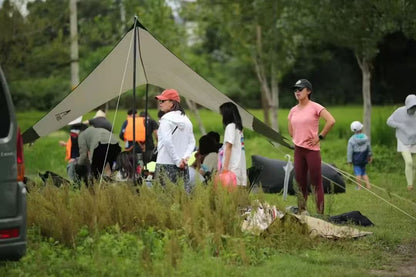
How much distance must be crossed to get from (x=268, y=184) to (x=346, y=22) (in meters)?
7.21

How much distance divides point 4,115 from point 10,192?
619 millimetres

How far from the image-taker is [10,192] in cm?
675

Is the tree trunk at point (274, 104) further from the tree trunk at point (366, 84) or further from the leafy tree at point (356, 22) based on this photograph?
the leafy tree at point (356, 22)

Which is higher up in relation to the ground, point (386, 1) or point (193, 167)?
point (386, 1)

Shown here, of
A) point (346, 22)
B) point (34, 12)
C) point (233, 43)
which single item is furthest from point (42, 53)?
point (346, 22)

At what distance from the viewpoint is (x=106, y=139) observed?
13.1m

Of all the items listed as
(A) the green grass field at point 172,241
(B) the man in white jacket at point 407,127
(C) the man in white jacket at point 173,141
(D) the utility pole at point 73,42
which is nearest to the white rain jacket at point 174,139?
(C) the man in white jacket at point 173,141

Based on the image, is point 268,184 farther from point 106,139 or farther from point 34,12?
point 34,12

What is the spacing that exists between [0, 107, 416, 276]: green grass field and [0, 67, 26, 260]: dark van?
2.47ft

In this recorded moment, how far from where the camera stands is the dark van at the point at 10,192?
22.0 ft

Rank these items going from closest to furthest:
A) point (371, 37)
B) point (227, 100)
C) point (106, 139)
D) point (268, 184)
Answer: point (227, 100)
point (106, 139)
point (268, 184)
point (371, 37)

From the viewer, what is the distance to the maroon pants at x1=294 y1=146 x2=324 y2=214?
1073 centimetres

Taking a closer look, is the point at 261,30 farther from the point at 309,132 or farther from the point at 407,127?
the point at 309,132

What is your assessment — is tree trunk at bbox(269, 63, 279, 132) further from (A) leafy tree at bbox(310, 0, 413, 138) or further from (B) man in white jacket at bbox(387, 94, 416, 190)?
(B) man in white jacket at bbox(387, 94, 416, 190)
